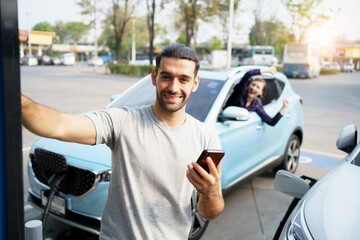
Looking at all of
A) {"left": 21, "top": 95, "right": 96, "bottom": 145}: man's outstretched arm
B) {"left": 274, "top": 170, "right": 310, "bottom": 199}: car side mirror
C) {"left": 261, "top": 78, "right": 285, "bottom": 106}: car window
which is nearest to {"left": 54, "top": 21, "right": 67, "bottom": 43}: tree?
{"left": 21, "top": 95, "right": 96, "bottom": 145}: man's outstretched arm

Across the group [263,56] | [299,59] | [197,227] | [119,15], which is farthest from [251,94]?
[263,56]

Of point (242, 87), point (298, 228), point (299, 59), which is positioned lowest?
point (298, 228)

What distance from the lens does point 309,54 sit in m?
32.4

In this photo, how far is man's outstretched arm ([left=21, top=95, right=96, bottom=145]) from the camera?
3.46ft

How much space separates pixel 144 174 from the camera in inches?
60.0

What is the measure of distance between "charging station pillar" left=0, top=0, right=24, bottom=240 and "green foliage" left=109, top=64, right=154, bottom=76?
30.3 m

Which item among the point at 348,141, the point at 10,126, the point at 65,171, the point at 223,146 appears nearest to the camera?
the point at 10,126

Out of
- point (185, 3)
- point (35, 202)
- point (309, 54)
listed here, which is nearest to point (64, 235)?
point (35, 202)

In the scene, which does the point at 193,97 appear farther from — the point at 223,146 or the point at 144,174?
the point at 144,174

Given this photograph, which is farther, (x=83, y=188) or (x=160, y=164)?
(x=83, y=188)

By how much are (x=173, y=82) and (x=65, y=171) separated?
5.79ft

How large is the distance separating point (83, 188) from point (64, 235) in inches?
33.4

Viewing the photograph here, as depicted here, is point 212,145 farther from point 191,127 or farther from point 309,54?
point 309,54

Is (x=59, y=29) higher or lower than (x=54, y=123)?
higher
